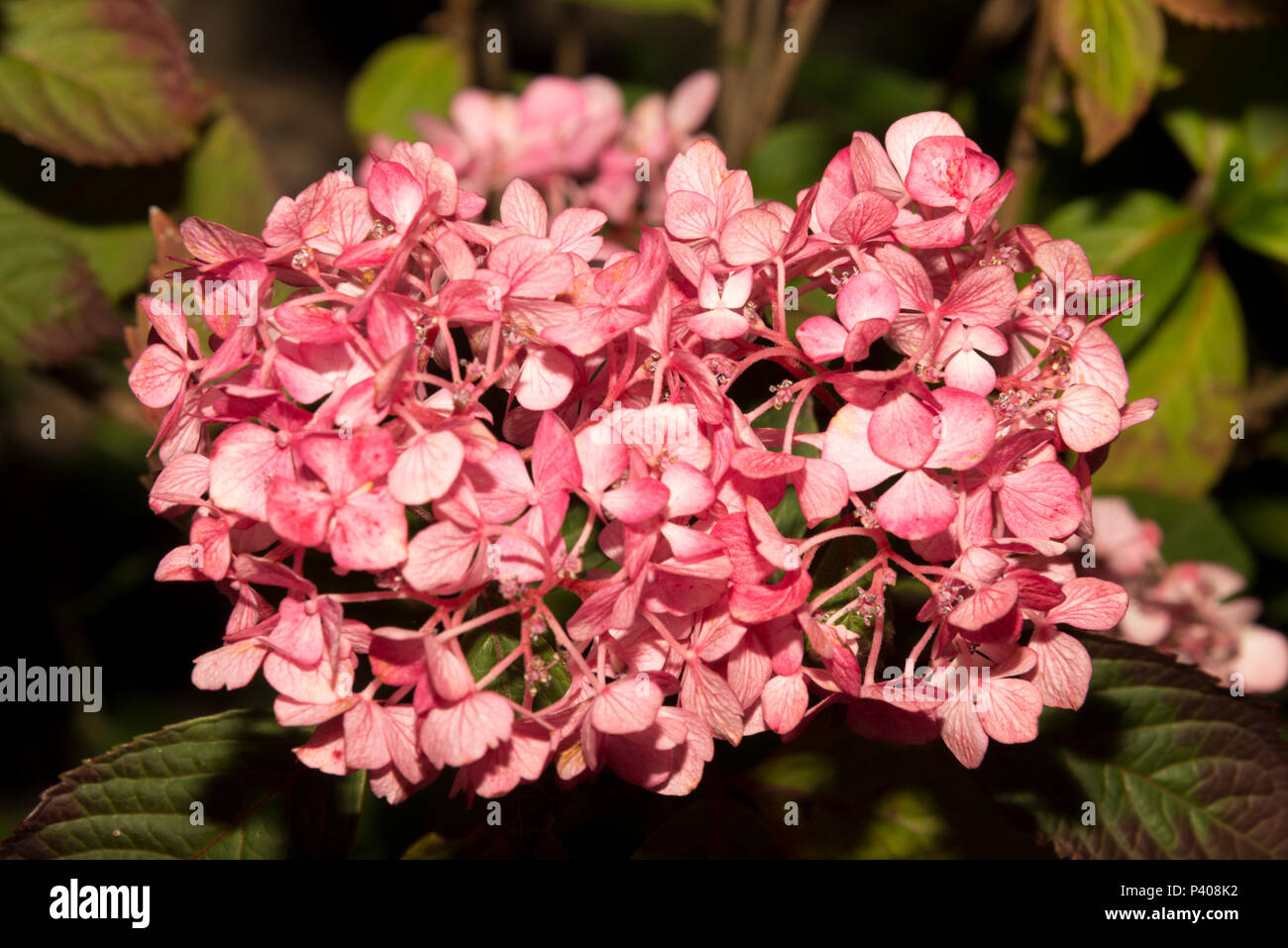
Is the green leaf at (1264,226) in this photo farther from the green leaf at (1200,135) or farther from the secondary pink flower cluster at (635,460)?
the secondary pink flower cluster at (635,460)

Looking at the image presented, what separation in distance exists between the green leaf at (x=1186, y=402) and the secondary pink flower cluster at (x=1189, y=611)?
0.09m

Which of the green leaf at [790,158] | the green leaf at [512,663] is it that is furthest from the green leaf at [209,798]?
the green leaf at [790,158]

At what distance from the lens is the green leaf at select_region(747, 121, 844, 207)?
4.51 feet

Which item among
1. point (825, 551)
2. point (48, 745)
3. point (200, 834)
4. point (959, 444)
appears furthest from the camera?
point (48, 745)

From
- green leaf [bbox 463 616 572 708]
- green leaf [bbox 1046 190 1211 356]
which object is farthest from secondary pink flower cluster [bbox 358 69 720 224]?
green leaf [bbox 463 616 572 708]

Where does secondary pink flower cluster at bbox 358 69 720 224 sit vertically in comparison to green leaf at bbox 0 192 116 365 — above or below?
above

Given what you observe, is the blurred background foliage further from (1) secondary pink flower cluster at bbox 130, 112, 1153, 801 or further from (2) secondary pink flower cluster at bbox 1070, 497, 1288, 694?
(1) secondary pink flower cluster at bbox 130, 112, 1153, 801

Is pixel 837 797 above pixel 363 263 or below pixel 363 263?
below

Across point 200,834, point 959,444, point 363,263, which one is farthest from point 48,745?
point 959,444

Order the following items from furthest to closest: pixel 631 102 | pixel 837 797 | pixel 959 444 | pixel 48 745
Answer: pixel 48 745
pixel 631 102
pixel 837 797
pixel 959 444

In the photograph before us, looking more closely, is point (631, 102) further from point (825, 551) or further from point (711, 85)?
point (825, 551)

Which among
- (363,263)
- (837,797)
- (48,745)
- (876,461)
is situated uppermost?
(363,263)

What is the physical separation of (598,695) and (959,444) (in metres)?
0.28

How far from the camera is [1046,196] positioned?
142 cm
